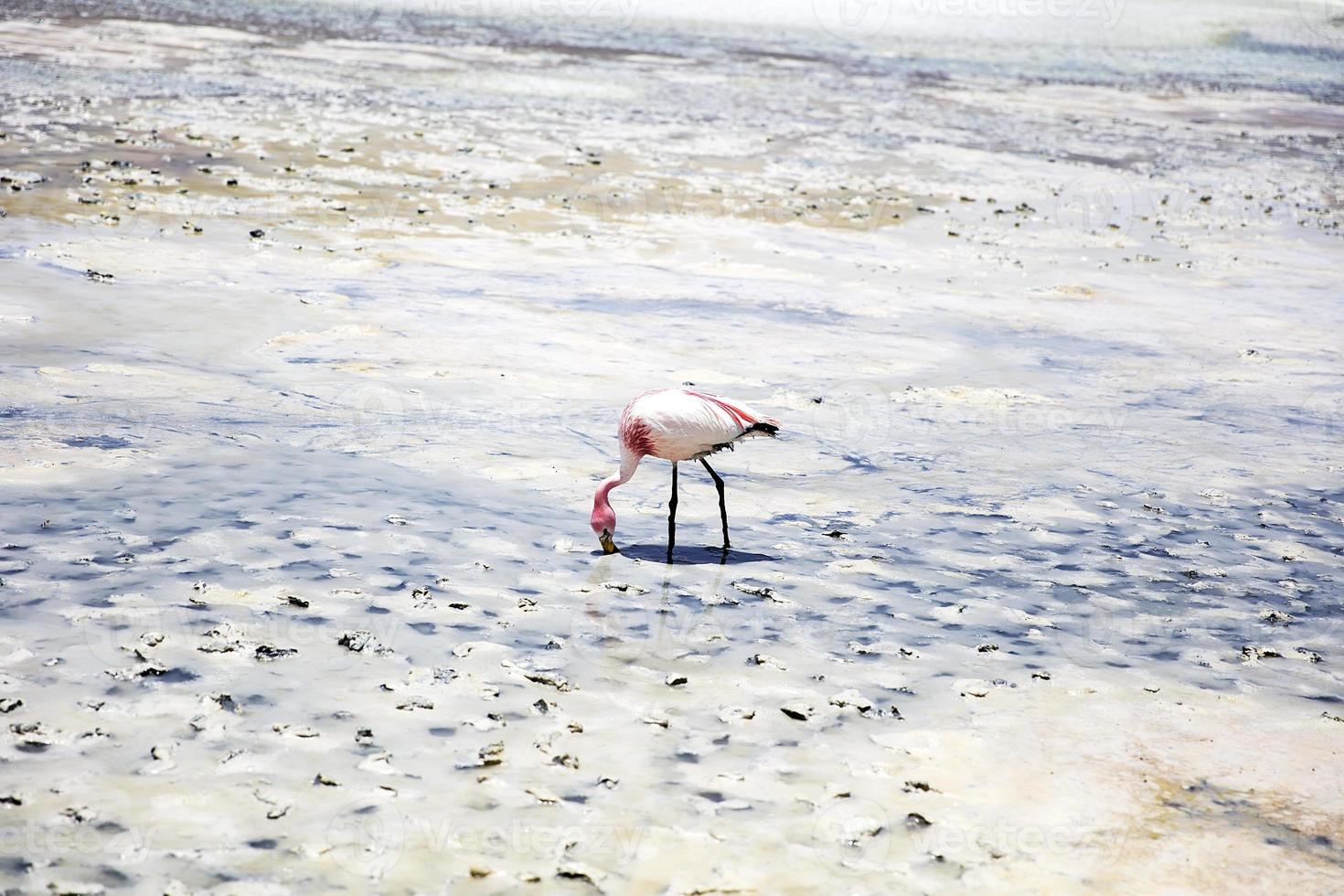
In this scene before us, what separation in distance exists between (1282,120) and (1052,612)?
2716 cm

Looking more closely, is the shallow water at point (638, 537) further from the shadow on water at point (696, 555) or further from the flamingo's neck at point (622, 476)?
the flamingo's neck at point (622, 476)

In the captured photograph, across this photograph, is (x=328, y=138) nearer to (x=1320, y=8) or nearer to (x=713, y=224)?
(x=713, y=224)

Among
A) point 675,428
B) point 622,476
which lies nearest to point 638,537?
point 622,476

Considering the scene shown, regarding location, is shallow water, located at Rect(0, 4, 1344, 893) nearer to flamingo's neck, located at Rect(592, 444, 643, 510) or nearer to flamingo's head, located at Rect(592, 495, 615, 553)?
flamingo's head, located at Rect(592, 495, 615, 553)

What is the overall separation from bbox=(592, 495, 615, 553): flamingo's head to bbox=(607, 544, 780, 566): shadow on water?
0.13 metres

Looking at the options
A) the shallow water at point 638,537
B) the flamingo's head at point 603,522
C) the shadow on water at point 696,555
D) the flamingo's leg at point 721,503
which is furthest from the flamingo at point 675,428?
the shallow water at point 638,537

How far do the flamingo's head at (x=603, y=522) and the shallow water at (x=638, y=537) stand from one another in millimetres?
183

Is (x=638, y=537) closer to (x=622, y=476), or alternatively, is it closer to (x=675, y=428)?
(x=622, y=476)

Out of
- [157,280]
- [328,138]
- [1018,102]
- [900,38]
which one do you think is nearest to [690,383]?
[157,280]

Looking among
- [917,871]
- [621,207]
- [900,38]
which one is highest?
[900,38]

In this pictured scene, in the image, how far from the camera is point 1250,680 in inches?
246

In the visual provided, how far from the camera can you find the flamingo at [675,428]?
6656 millimetres

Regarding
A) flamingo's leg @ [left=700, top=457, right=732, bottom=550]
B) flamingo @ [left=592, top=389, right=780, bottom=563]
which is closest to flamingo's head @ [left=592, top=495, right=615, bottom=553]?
flamingo @ [left=592, top=389, right=780, bottom=563]

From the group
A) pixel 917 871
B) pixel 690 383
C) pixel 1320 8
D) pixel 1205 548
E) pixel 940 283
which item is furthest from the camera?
pixel 1320 8
